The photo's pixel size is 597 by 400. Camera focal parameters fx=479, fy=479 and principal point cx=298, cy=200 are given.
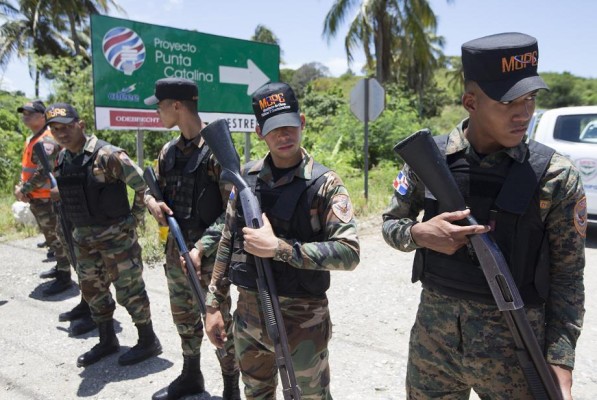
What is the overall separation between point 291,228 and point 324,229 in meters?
0.14

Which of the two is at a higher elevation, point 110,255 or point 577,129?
point 577,129

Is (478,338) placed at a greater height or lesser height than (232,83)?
lesser

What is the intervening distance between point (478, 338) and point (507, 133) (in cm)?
67

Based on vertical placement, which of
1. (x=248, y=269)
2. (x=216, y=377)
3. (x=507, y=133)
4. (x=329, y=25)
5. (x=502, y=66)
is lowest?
(x=216, y=377)

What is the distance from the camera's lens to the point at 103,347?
139 inches

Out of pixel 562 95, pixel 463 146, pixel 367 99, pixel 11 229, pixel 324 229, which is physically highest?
pixel 562 95

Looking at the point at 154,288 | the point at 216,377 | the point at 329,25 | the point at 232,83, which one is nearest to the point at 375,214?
the point at 232,83

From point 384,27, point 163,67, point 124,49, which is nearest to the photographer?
point 124,49

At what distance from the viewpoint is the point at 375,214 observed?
8133 mm

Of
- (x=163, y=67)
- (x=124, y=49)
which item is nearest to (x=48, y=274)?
(x=124, y=49)

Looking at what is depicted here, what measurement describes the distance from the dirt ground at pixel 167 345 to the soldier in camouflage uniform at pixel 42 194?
166mm

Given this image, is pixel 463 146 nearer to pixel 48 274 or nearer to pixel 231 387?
pixel 231 387

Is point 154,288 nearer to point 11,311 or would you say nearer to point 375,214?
point 11,311

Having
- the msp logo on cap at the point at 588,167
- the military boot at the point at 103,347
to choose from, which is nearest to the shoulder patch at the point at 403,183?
the military boot at the point at 103,347
